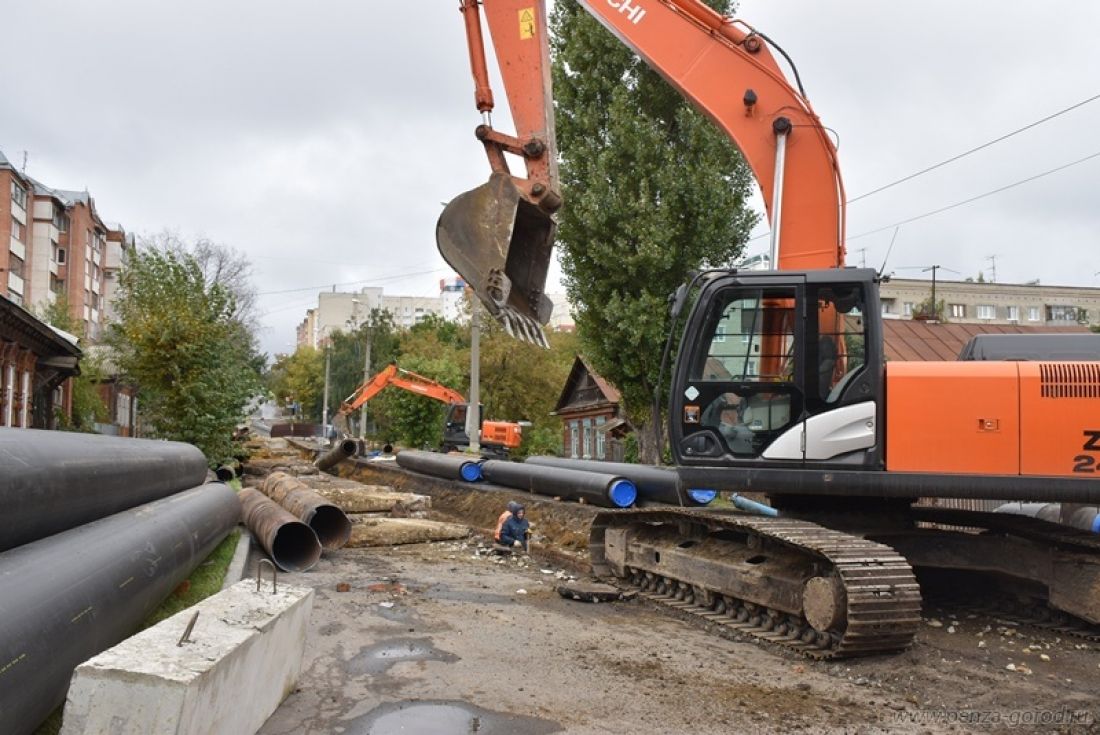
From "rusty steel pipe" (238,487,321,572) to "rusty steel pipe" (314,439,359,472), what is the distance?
15.2 meters

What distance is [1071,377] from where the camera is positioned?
7.16 m

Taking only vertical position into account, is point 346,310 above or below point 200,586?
above

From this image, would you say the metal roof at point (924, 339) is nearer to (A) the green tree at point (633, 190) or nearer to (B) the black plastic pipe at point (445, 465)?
(A) the green tree at point (633, 190)

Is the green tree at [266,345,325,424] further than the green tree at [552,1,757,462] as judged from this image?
Yes

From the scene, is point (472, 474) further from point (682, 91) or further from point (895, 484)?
point (895, 484)

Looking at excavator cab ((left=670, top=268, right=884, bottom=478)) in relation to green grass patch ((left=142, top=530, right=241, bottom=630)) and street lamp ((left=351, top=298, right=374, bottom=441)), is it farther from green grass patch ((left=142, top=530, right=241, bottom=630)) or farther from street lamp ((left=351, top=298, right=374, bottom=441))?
street lamp ((left=351, top=298, right=374, bottom=441))

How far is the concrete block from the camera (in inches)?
132

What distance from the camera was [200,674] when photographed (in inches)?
140

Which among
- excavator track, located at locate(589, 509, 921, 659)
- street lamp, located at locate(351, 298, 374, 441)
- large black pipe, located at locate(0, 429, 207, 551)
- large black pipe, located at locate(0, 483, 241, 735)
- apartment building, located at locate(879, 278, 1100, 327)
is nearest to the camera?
large black pipe, located at locate(0, 483, 241, 735)

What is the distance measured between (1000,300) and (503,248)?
6616 cm

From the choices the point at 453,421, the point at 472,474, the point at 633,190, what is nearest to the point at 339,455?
the point at 453,421

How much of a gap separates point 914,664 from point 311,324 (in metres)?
148

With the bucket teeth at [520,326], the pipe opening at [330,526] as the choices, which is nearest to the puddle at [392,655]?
the bucket teeth at [520,326]

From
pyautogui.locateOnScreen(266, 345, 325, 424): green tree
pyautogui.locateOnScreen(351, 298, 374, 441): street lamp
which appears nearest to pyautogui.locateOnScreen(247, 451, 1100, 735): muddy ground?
pyautogui.locateOnScreen(351, 298, 374, 441): street lamp
